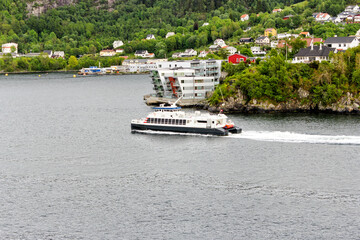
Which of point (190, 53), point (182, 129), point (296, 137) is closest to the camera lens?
point (296, 137)

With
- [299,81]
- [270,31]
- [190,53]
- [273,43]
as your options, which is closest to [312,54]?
[299,81]

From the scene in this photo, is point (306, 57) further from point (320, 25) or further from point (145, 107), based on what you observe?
point (320, 25)

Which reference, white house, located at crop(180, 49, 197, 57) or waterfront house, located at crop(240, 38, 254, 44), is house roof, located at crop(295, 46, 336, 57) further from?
white house, located at crop(180, 49, 197, 57)

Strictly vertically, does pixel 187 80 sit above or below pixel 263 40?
below

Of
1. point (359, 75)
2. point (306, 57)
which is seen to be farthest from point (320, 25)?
point (359, 75)

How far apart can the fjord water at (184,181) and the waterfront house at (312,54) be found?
1107 inches

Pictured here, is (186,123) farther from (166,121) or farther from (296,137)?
(296,137)

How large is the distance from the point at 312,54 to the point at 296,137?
46.0m

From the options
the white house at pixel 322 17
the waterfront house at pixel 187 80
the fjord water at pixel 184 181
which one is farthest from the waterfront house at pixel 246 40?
the fjord water at pixel 184 181

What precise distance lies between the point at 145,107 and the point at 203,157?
1497 inches

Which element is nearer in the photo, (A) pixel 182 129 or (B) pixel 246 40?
(A) pixel 182 129

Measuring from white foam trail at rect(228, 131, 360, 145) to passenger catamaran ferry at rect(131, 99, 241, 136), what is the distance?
178 centimetres

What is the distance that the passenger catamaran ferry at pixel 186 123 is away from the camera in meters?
63.0

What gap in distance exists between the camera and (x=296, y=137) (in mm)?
59281
